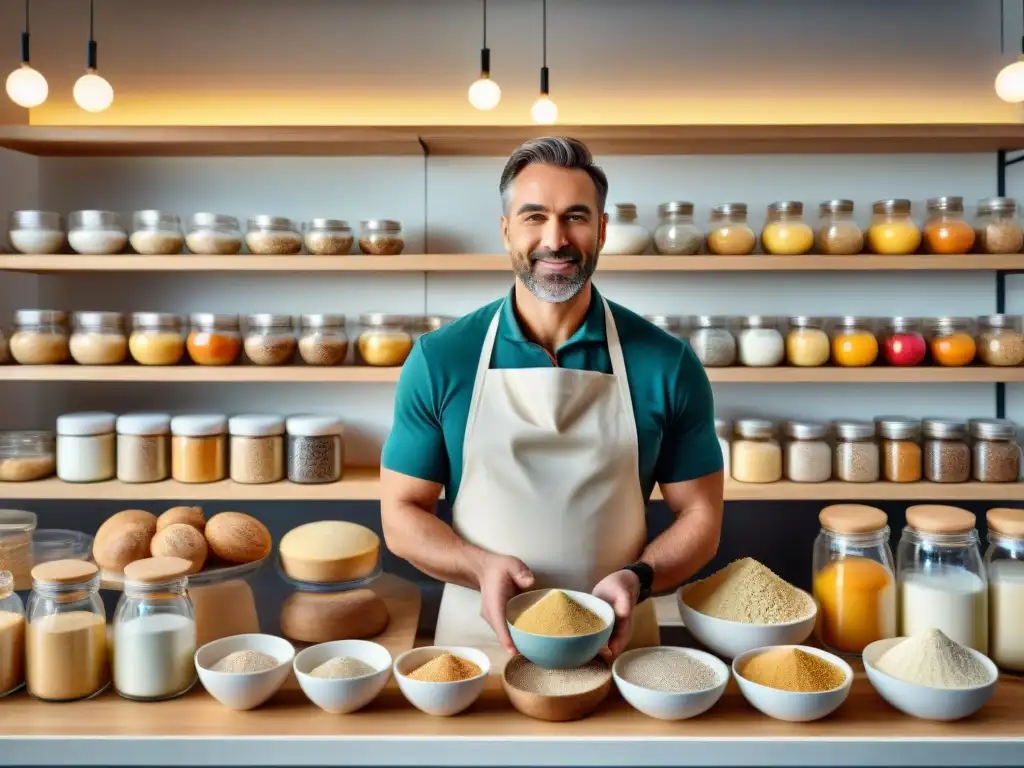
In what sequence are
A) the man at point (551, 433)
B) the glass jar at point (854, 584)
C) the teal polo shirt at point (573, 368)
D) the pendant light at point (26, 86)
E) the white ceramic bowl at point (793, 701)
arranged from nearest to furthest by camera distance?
1. the white ceramic bowl at point (793, 701)
2. the glass jar at point (854, 584)
3. the man at point (551, 433)
4. the teal polo shirt at point (573, 368)
5. the pendant light at point (26, 86)

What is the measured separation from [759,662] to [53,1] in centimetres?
279

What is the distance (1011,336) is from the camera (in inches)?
93.7

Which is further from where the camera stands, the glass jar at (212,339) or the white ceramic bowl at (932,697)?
the glass jar at (212,339)

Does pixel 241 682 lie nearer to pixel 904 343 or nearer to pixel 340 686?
pixel 340 686

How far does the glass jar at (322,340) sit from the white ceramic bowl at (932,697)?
5.62 ft

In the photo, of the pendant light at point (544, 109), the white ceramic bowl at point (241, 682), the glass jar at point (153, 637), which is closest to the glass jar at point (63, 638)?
the glass jar at point (153, 637)

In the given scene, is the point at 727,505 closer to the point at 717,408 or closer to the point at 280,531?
the point at 717,408

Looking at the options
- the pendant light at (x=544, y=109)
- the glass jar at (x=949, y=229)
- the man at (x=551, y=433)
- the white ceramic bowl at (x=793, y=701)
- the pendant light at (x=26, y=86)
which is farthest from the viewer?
the glass jar at (x=949, y=229)

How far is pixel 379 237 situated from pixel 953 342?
1631 millimetres

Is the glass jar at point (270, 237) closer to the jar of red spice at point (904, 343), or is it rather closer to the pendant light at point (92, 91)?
the pendant light at point (92, 91)

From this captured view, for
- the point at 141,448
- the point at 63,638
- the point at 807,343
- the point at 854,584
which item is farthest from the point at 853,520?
the point at 141,448

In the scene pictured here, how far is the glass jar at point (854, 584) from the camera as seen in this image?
4.11 ft

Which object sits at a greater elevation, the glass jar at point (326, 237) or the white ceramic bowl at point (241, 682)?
the glass jar at point (326, 237)

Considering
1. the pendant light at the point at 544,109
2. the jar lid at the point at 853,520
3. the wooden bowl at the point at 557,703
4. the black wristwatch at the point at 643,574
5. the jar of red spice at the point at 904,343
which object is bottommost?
the wooden bowl at the point at 557,703
